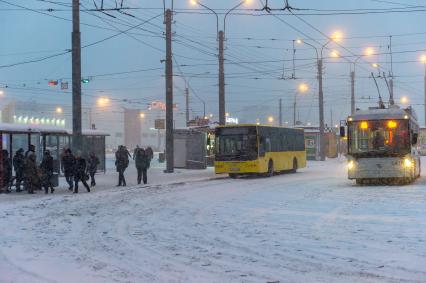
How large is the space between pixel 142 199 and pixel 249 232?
8.35 meters

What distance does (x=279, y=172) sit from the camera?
36.7m

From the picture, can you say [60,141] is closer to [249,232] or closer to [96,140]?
[96,140]

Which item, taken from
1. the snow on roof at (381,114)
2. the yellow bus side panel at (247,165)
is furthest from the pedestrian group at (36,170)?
the snow on roof at (381,114)

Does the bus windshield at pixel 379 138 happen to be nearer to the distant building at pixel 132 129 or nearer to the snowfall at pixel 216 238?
the snowfall at pixel 216 238

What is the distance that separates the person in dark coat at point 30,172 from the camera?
21422 millimetres

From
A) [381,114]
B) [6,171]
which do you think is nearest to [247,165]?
[381,114]

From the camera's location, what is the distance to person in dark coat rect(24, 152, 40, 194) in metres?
21.4

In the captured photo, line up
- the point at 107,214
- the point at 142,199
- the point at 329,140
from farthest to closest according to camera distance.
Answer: the point at 329,140, the point at 142,199, the point at 107,214

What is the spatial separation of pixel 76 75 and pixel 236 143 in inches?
375

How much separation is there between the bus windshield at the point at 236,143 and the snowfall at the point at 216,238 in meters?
10.7

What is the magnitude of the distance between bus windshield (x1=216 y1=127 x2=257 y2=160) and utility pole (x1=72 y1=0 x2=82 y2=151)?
8697 millimetres

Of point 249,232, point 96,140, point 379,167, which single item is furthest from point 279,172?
point 249,232

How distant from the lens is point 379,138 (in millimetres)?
24047

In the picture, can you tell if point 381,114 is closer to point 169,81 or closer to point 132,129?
point 169,81
